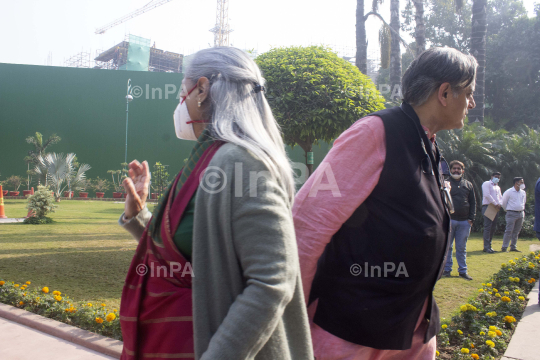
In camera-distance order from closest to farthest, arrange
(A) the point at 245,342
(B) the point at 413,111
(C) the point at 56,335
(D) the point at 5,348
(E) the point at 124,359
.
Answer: (A) the point at 245,342 → (E) the point at 124,359 → (B) the point at 413,111 → (D) the point at 5,348 → (C) the point at 56,335

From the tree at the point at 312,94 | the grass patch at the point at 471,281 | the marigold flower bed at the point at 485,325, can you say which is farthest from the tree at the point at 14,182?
the marigold flower bed at the point at 485,325

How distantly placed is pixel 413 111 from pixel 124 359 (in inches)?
52.9

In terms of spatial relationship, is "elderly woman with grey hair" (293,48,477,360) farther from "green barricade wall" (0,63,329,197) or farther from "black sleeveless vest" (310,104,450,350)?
"green barricade wall" (0,63,329,197)

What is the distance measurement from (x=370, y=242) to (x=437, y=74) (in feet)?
2.40

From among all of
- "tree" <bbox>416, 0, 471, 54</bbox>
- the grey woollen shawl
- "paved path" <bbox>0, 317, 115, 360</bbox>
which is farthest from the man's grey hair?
"tree" <bbox>416, 0, 471, 54</bbox>

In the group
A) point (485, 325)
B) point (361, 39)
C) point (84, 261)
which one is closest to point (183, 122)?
point (485, 325)

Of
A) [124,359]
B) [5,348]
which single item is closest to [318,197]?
[124,359]

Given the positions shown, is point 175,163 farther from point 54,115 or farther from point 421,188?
point 421,188

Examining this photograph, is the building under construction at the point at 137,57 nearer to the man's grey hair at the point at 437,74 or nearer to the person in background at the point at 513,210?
the person in background at the point at 513,210

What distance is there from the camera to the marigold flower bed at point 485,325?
355 cm

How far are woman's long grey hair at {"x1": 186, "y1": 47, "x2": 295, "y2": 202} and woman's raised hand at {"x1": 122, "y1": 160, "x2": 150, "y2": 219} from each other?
0.52 metres

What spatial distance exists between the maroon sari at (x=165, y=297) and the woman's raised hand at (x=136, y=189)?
1.26ft

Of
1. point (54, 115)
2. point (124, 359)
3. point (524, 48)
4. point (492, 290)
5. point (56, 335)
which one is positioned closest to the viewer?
point (124, 359)

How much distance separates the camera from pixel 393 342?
4.85 feet
